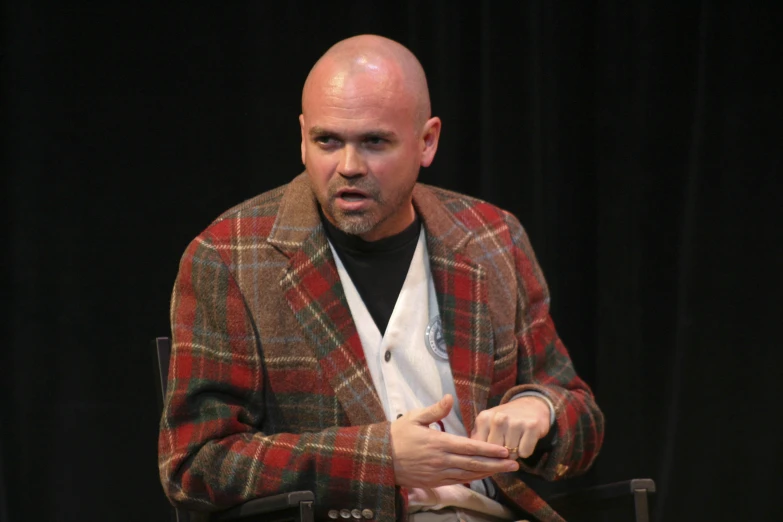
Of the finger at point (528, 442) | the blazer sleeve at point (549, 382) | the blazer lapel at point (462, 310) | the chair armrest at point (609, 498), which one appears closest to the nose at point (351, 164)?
the blazer lapel at point (462, 310)

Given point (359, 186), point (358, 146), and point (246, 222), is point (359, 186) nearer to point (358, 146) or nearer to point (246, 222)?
point (358, 146)

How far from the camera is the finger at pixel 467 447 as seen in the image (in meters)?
2.04

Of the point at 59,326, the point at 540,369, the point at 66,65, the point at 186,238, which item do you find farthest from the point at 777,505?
the point at 66,65

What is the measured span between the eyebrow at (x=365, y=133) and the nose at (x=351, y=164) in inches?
1.5

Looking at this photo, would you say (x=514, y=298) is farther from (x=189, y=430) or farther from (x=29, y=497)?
(x=29, y=497)

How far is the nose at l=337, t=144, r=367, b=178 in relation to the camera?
2.21 meters

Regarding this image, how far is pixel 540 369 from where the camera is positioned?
2.47 meters

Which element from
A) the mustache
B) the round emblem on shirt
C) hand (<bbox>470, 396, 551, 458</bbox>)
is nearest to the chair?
hand (<bbox>470, 396, 551, 458</bbox>)

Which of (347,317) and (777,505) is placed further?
(777,505)

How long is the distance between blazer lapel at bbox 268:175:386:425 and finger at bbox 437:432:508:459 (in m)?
0.23

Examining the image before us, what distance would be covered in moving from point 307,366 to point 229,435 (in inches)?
8.5

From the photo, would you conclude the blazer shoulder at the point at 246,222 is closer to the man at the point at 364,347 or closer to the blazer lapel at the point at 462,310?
the man at the point at 364,347

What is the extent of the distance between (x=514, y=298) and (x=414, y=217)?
0.31m

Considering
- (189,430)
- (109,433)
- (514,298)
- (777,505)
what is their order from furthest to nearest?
(777,505), (109,433), (514,298), (189,430)
